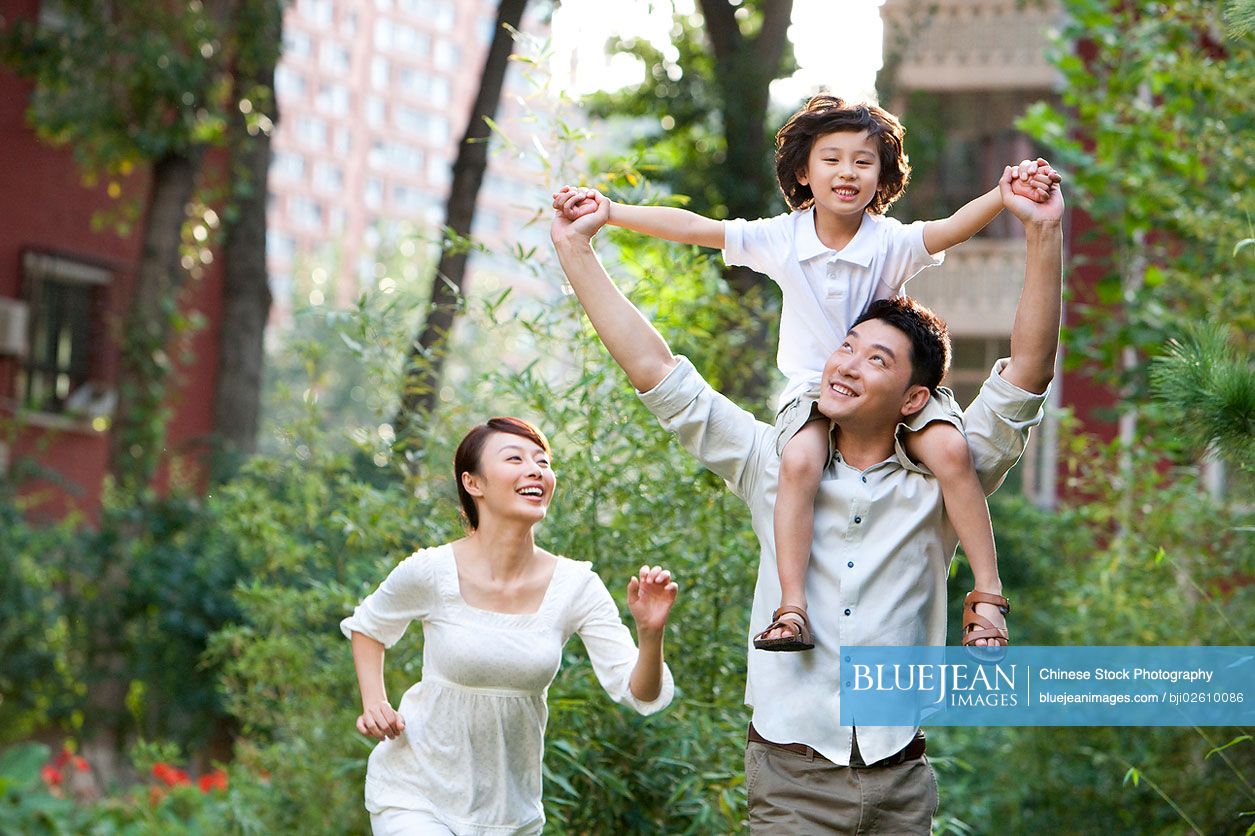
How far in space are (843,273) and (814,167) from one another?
23 centimetres

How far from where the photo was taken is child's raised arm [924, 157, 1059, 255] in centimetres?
301

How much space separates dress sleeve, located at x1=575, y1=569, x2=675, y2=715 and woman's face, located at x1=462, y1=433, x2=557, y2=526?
24 cm

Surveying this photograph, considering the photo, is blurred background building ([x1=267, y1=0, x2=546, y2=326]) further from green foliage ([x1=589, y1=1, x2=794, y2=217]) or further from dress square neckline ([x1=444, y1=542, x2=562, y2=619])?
dress square neckline ([x1=444, y1=542, x2=562, y2=619])

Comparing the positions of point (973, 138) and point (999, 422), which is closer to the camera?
point (999, 422)

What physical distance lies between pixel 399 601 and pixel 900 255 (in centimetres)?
149

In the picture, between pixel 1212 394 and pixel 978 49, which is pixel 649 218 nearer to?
pixel 1212 394

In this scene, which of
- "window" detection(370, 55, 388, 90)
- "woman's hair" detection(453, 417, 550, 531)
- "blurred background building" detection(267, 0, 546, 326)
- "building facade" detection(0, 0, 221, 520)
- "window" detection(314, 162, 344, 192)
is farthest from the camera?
"window" detection(370, 55, 388, 90)

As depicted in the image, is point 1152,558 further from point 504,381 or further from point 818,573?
point 818,573

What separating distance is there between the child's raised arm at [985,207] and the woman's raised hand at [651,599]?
0.92 m

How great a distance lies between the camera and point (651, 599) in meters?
3.61

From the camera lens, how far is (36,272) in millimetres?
14164

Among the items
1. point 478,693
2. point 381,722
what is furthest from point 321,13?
point 381,722

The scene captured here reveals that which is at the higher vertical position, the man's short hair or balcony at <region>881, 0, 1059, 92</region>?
balcony at <region>881, 0, 1059, 92</region>

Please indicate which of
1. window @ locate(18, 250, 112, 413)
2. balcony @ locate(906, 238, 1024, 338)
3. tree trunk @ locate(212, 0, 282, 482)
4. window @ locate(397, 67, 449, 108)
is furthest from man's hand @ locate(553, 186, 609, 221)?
window @ locate(397, 67, 449, 108)
